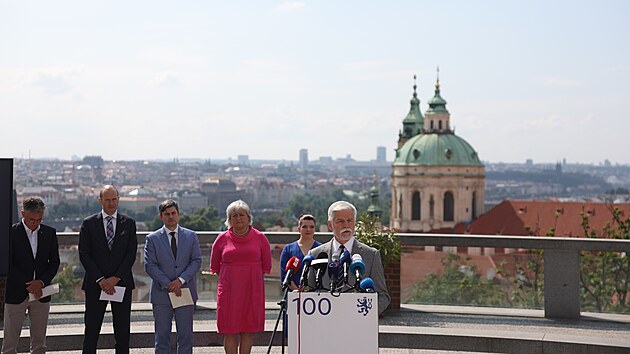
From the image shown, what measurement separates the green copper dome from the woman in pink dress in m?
134

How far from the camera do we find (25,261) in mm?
7473

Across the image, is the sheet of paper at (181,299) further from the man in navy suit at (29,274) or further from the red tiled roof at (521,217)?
the red tiled roof at (521,217)

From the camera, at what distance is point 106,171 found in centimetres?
18288

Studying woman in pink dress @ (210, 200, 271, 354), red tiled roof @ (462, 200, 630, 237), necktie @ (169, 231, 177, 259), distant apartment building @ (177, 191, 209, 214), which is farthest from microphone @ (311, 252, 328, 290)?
distant apartment building @ (177, 191, 209, 214)

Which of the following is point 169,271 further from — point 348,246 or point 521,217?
point 521,217

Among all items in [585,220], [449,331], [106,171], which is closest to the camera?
[449,331]

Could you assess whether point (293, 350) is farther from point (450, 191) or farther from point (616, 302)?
point (450, 191)

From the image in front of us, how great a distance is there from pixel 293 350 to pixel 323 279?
51 cm

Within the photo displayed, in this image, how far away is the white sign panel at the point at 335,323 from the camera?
5488mm

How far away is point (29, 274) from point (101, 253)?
599 mm

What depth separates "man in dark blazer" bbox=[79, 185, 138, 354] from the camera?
7.51m

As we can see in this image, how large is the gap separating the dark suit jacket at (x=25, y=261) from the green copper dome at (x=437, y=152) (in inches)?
5269

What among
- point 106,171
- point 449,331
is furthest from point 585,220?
point 106,171

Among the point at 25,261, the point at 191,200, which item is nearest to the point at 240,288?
the point at 25,261
